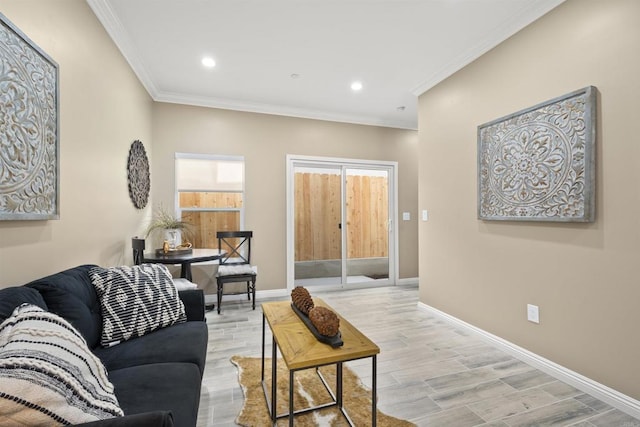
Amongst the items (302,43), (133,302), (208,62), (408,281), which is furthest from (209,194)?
(408,281)

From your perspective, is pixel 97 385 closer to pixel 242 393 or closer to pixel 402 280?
pixel 242 393

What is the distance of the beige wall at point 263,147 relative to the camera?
3.84 m

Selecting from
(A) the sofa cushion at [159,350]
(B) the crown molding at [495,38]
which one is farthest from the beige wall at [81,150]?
(B) the crown molding at [495,38]

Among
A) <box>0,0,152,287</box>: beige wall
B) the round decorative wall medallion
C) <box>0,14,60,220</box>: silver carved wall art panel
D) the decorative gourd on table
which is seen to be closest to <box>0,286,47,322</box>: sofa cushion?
<box>0,0,152,287</box>: beige wall

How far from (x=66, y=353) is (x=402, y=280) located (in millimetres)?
4545

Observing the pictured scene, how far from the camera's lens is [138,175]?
3148 mm

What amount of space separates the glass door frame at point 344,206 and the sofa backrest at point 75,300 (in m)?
2.81

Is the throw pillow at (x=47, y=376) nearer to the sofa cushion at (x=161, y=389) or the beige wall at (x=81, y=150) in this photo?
the sofa cushion at (x=161, y=389)

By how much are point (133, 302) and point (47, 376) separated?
942 mm

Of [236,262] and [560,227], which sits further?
[236,262]

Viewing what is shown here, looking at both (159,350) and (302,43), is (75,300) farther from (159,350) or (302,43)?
(302,43)

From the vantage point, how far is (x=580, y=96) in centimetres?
194

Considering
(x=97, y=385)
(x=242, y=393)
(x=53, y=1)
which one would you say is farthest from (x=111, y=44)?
(x=242, y=393)

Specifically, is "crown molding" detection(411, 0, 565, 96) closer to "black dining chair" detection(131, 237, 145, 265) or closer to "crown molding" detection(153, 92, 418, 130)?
"crown molding" detection(153, 92, 418, 130)
